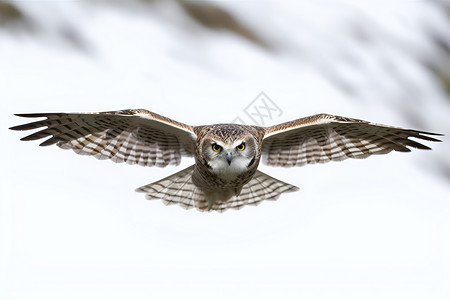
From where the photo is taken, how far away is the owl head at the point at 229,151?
18.1ft

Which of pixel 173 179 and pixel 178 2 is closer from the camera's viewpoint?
pixel 173 179

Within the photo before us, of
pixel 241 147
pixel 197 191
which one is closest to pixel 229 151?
pixel 241 147

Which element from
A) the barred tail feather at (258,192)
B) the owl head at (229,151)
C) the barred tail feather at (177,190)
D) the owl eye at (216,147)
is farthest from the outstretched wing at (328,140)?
the barred tail feather at (177,190)

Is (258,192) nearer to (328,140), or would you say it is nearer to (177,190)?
(177,190)

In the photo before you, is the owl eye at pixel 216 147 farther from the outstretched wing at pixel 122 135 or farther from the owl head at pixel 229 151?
the outstretched wing at pixel 122 135

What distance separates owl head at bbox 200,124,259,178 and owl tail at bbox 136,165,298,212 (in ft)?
4.03

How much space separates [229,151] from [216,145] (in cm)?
14

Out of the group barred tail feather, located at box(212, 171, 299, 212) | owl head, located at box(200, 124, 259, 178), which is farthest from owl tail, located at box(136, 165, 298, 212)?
owl head, located at box(200, 124, 259, 178)

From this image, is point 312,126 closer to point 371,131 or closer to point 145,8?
point 371,131

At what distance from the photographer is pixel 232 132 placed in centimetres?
559

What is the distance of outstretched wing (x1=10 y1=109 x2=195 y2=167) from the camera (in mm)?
5766

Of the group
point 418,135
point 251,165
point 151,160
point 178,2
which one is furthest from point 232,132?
point 178,2

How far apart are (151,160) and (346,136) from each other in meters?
2.15

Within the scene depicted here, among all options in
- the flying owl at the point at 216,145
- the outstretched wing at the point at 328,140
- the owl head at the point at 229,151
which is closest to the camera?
the owl head at the point at 229,151
